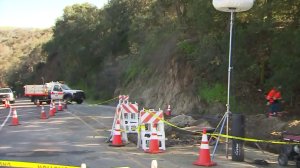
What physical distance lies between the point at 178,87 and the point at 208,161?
2214 centimetres

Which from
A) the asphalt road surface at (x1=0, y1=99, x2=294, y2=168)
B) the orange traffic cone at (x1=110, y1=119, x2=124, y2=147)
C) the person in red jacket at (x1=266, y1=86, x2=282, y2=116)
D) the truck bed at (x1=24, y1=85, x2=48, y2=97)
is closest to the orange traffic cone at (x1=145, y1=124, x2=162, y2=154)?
the asphalt road surface at (x1=0, y1=99, x2=294, y2=168)

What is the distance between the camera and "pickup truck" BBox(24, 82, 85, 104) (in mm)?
43281

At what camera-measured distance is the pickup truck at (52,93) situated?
43281 millimetres

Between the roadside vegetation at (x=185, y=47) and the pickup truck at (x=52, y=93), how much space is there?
203 inches

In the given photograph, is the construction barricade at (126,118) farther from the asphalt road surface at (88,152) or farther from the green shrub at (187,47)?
the green shrub at (187,47)

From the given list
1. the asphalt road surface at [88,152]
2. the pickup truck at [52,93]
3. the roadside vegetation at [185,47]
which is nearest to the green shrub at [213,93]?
the roadside vegetation at [185,47]

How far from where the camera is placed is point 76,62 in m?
70.7

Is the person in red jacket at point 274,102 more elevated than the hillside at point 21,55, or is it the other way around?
the hillside at point 21,55

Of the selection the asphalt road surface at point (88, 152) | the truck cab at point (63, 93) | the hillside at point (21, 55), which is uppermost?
the hillside at point (21, 55)

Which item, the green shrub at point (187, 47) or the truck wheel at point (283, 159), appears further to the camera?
the green shrub at point (187, 47)

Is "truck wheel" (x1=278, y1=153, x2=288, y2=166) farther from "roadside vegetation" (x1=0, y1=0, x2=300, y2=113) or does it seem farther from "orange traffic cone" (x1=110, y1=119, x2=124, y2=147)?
"roadside vegetation" (x1=0, y1=0, x2=300, y2=113)

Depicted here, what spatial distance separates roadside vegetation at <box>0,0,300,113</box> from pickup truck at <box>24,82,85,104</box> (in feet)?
16.9

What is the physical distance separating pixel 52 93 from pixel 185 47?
48.9 ft

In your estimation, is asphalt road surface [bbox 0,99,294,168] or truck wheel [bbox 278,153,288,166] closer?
truck wheel [bbox 278,153,288,166]
